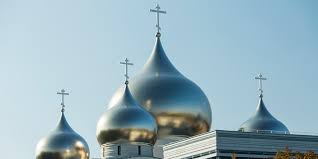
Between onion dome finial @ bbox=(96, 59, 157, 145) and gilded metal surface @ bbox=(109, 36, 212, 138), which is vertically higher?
gilded metal surface @ bbox=(109, 36, 212, 138)

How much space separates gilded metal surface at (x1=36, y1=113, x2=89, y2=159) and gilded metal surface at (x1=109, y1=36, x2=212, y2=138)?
747 cm

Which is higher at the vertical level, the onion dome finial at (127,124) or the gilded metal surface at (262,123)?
the gilded metal surface at (262,123)

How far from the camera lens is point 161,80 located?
224 feet

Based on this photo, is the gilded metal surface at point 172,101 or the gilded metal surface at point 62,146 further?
the gilded metal surface at point 62,146

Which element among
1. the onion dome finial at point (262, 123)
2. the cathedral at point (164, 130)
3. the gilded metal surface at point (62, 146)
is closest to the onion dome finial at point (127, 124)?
the cathedral at point (164, 130)

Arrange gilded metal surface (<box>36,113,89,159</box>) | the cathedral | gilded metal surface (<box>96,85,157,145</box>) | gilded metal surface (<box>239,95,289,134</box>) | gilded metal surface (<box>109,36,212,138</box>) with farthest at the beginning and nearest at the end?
1. gilded metal surface (<box>239,95,289,134</box>)
2. gilded metal surface (<box>36,113,89,159</box>)
3. gilded metal surface (<box>109,36,212,138</box>)
4. gilded metal surface (<box>96,85,157,145</box>)
5. the cathedral

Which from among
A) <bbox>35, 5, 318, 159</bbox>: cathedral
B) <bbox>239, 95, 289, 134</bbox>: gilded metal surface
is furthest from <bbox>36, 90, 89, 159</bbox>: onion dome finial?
<bbox>239, 95, 289, 134</bbox>: gilded metal surface

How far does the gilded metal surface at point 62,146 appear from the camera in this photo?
72.1 metres

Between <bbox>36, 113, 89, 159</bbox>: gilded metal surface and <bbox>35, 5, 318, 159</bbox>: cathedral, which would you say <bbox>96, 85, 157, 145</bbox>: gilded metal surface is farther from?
<bbox>36, 113, 89, 159</bbox>: gilded metal surface

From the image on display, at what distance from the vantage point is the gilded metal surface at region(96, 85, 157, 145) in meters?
63.1

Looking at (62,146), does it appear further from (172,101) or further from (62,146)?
(172,101)

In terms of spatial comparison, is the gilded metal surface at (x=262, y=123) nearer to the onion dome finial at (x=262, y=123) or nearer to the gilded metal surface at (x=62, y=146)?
the onion dome finial at (x=262, y=123)

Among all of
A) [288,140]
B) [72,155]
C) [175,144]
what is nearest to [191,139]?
[175,144]

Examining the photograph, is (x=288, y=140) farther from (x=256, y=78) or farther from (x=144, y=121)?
(x=256, y=78)
